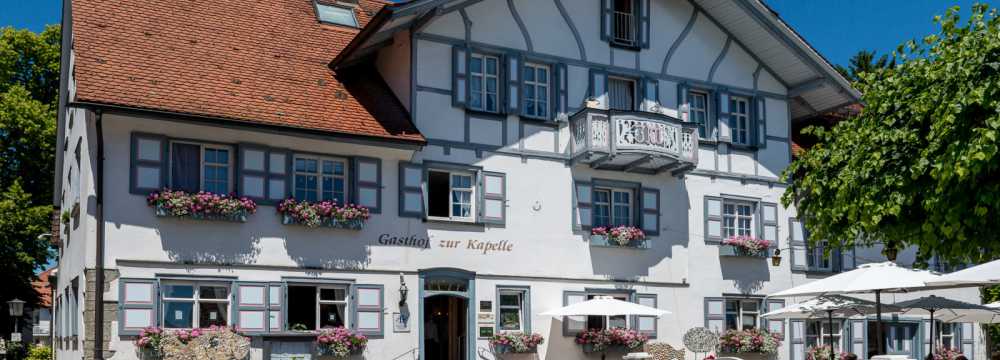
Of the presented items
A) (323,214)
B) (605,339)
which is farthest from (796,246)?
(323,214)

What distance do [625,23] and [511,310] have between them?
6.72m

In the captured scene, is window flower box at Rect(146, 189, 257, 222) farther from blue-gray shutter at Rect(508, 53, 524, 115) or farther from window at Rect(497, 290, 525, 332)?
blue-gray shutter at Rect(508, 53, 524, 115)

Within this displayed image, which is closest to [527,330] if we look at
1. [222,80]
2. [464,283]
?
[464,283]

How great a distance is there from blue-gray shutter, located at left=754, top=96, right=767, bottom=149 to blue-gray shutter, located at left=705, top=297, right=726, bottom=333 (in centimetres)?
374

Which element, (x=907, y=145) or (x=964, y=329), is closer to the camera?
(x=907, y=145)

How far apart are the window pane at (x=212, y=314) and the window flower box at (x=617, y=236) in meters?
7.67

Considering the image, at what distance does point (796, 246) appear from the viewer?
2742 cm

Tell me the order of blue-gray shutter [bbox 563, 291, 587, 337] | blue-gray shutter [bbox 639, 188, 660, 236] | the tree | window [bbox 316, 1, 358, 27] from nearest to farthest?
the tree < blue-gray shutter [bbox 563, 291, 587, 337] < blue-gray shutter [bbox 639, 188, 660, 236] < window [bbox 316, 1, 358, 27]

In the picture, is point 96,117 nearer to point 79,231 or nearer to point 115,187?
point 115,187

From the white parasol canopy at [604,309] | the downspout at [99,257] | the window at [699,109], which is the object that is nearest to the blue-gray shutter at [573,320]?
the white parasol canopy at [604,309]

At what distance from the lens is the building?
19734 millimetres

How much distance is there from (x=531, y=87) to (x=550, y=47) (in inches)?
36.8

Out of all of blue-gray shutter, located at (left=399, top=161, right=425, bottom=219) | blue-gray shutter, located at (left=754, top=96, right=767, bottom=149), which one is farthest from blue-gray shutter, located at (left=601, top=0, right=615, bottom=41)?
blue-gray shutter, located at (left=399, top=161, right=425, bottom=219)

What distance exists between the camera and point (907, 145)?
17266 millimetres
